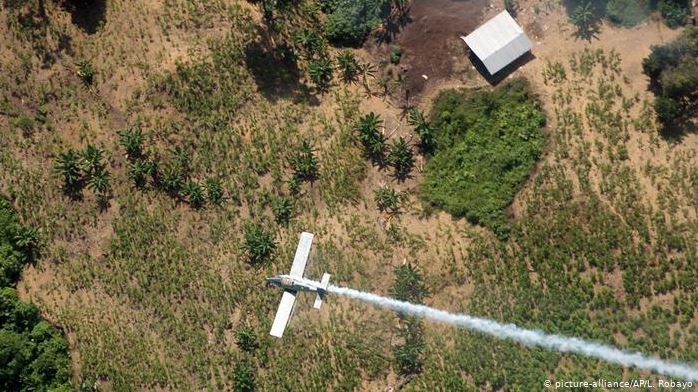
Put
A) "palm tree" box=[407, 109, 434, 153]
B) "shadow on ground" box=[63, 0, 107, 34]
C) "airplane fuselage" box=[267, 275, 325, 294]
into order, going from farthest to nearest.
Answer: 1. "shadow on ground" box=[63, 0, 107, 34]
2. "palm tree" box=[407, 109, 434, 153]
3. "airplane fuselage" box=[267, 275, 325, 294]

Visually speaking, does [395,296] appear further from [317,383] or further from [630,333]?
[630,333]

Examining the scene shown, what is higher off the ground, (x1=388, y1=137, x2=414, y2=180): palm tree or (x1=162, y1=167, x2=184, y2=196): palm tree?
(x1=388, y1=137, x2=414, y2=180): palm tree

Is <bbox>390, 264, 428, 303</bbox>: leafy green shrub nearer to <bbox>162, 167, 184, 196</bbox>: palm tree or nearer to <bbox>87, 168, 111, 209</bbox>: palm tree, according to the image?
<bbox>162, 167, 184, 196</bbox>: palm tree

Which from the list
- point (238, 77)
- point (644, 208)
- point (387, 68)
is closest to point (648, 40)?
point (644, 208)

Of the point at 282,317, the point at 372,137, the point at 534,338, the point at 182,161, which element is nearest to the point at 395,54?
the point at 372,137

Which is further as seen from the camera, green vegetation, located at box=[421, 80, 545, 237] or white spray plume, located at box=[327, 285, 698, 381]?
green vegetation, located at box=[421, 80, 545, 237]

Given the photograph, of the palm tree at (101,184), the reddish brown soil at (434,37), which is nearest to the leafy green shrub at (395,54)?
the reddish brown soil at (434,37)

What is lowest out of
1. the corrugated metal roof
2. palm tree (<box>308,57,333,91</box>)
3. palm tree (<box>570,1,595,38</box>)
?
palm tree (<box>308,57,333,91</box>)

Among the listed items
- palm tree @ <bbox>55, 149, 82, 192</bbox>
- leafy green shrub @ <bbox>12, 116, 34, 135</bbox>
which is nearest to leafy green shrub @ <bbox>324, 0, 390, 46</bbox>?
palm tree @ <bbox>55, 149, 82, 192</bbox>
